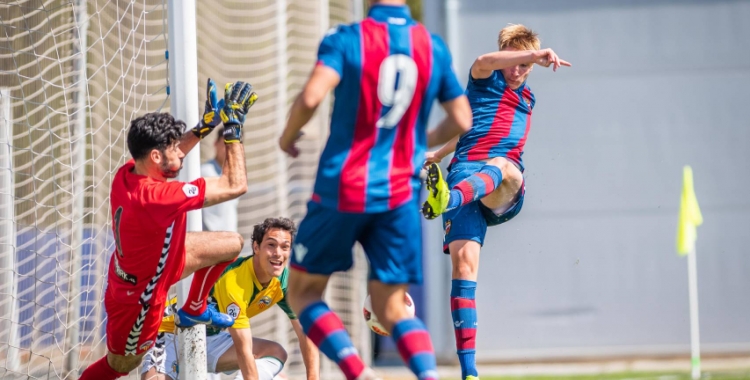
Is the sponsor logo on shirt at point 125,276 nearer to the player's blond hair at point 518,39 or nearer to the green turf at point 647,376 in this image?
the player's blond hair at point 518,39

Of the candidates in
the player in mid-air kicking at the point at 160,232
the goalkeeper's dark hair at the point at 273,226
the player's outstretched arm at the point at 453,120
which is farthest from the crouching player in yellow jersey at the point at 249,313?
the player's outstretched arm at the point at 453,120

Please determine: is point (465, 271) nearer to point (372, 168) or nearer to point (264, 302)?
point (264, 302)

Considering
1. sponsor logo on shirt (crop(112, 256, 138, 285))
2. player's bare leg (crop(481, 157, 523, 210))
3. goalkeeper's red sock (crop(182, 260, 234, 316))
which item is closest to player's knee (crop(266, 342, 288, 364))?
goalkeeper's red sock (crop(182, 260, 234, 316))

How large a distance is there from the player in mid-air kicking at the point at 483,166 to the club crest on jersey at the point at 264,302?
1201 mm

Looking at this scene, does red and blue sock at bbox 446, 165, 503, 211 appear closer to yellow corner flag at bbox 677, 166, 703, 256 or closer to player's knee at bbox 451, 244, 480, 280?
player's knee at bbox 451, 244, 480, 280

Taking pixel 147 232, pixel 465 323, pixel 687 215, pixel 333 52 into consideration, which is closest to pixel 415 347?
pixel 333 52

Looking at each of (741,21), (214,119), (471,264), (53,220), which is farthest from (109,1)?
(741,21)

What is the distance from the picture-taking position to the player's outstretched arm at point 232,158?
4789 mm

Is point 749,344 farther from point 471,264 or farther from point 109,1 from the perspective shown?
point 109,1

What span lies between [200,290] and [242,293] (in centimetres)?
63

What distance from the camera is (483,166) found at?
5711 mm

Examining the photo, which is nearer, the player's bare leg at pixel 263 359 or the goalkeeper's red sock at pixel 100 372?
the goalkeeper's red sock at pixel 100 372

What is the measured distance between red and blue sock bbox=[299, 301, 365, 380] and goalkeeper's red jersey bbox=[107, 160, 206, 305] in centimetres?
104

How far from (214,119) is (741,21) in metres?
7.84
